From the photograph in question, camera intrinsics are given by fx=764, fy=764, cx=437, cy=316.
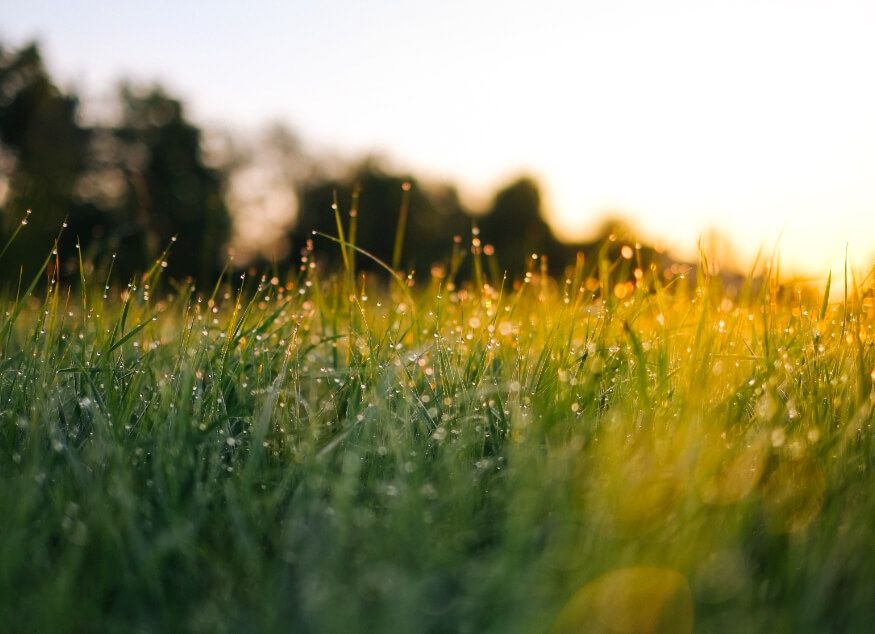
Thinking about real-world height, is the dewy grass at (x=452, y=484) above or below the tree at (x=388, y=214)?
above

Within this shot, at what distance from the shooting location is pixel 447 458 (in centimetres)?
163

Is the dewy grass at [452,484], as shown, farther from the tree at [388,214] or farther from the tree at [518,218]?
the tree at [388,214]

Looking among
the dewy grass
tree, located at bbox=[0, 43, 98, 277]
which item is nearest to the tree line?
tree, located at bbox=[0, 43, 98, 277]

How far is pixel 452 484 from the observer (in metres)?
1.59

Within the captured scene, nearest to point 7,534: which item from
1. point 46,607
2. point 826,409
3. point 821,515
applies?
point 46,607

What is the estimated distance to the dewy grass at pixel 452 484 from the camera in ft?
4.07

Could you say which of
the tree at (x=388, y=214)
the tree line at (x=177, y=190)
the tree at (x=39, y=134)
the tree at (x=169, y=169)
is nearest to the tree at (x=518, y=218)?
the tree line at (x=177, y=190)

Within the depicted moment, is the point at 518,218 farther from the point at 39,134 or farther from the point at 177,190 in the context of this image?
the point at 39,134

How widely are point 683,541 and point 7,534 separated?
3.93 feet

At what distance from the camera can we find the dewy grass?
1240 millimetres

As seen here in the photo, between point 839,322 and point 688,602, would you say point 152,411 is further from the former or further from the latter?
point 839,322

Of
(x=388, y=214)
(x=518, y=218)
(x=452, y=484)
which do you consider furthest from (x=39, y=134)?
(x=452, y=484)

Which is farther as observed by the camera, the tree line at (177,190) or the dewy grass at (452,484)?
the tree line at (177,190)

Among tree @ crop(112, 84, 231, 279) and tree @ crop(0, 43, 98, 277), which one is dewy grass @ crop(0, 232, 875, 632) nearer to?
tree @ crop(0, 43, 98, 277)
